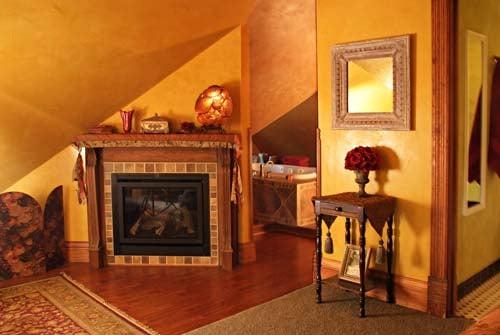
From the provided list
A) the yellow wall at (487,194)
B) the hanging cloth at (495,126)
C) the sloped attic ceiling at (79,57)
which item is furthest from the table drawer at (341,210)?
the sloped attic ceiling at (79,57)

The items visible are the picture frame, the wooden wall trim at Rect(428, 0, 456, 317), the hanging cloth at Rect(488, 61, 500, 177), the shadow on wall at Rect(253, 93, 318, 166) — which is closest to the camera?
the wooden wall trim at Rect(428, 0, 456, 317)

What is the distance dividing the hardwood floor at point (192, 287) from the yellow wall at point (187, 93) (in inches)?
20.0

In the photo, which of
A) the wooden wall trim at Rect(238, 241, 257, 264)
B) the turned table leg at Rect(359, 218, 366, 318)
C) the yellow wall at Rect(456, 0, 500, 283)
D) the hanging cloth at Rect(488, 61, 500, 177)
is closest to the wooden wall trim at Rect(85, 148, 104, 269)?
the wooden wall trim at Rect(238, 241, 257, 264)

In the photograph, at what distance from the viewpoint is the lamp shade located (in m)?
4.65

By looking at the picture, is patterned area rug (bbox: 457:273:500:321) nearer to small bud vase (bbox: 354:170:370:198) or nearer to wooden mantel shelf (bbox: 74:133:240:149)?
small bud vase (bbox: 354:170:370:198)

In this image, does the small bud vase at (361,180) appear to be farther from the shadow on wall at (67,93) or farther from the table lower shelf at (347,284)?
the shadow on wall at (67,93)

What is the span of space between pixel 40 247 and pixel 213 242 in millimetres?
1591

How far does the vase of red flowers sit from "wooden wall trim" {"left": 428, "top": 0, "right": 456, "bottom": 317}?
41cm

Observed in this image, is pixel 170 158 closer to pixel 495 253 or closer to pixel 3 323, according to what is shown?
pixel 3 323

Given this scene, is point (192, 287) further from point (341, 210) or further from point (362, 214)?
point (362, 214)

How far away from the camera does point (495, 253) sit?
4.33 meters

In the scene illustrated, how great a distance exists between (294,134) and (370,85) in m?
2.93

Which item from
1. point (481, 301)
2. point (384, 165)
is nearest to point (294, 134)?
point (384, 165)

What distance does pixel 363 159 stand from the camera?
367 cm
